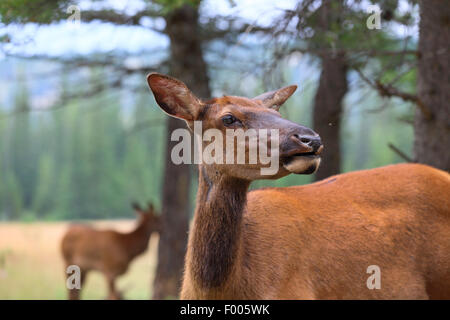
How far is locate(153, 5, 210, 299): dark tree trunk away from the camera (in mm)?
10539

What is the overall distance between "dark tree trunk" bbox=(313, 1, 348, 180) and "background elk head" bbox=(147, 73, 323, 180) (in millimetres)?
2668

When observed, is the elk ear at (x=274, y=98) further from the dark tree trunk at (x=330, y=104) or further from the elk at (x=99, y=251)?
the elk at (x=99, y=251)

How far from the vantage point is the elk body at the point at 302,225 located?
4164mm

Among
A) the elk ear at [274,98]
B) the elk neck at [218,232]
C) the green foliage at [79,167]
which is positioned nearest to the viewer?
the elk neck at [218,232]

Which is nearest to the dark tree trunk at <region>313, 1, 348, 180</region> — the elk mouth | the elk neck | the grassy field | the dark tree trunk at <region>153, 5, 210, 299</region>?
the dark tree trunk at <region>153, 5, 210, 299</region>

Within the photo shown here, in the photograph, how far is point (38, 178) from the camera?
6128cm

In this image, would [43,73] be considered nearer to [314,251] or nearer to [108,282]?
[108,282]

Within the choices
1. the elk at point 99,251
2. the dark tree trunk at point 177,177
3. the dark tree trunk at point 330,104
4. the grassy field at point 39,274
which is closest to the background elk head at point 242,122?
the dark tree trunk at point 330,104

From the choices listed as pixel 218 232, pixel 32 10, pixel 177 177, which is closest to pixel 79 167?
pixel 177 177

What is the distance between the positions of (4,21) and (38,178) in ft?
192

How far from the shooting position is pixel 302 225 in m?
4.62

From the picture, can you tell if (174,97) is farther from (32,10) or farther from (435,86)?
(435,86)

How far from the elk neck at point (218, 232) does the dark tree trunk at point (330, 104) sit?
9.78 ft

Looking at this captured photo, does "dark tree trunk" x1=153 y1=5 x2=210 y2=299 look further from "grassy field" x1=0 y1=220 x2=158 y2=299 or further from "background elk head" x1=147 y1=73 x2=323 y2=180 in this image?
"background elk head" x1=147 y1=73 x2=323 y2=180
